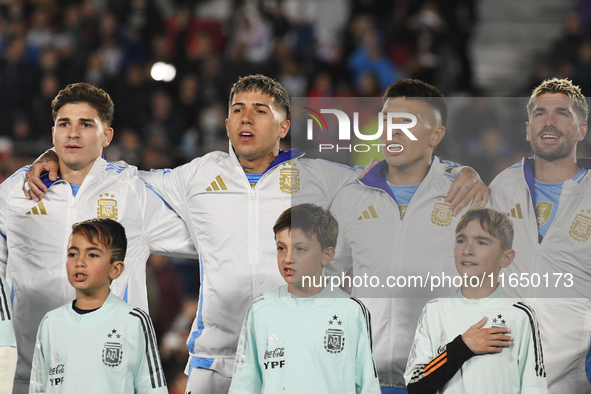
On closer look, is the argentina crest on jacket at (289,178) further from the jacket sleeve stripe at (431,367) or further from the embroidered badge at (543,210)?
the embroidered badge at (543,210)

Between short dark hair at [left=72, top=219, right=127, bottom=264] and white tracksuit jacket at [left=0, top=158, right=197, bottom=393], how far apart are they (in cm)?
33

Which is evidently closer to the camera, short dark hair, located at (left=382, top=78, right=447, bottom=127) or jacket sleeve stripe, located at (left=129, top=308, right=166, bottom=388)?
jacket sleeve stripe, located at (left=129, top=308, right=166, bottom=388)

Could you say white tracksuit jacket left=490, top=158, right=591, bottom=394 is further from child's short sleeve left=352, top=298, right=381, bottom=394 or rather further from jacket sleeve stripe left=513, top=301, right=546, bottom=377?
child's short sleeve left=352, top=298, right=381, bottom=394

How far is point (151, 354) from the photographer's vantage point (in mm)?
3775

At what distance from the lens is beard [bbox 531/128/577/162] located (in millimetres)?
→ 4113

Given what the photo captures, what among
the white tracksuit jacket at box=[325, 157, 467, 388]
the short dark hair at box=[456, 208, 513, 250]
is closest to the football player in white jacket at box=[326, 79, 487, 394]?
the white tracksuit jacket at box=[325, 157, 467, 388]

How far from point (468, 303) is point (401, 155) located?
96 cm

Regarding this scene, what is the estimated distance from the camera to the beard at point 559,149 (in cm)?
411

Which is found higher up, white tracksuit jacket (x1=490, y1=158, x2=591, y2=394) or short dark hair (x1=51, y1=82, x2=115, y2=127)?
short dark hair (x1=51, y1=82, x2=115, y2=127)

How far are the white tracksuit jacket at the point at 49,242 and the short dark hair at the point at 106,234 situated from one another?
325mm

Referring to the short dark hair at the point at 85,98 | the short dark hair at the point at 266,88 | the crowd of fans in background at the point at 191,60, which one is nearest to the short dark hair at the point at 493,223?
the short dark hair at the point at 266,88

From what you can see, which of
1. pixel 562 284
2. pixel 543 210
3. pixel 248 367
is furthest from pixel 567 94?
pixel 248 367

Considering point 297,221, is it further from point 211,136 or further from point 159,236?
point 211,136

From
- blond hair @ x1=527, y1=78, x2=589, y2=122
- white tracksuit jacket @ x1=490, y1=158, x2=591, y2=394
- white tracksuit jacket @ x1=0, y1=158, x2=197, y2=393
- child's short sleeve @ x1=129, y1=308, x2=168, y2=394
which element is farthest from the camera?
white tracksuit jacket @ x1=0, y1=158, x2=197, y2=393
